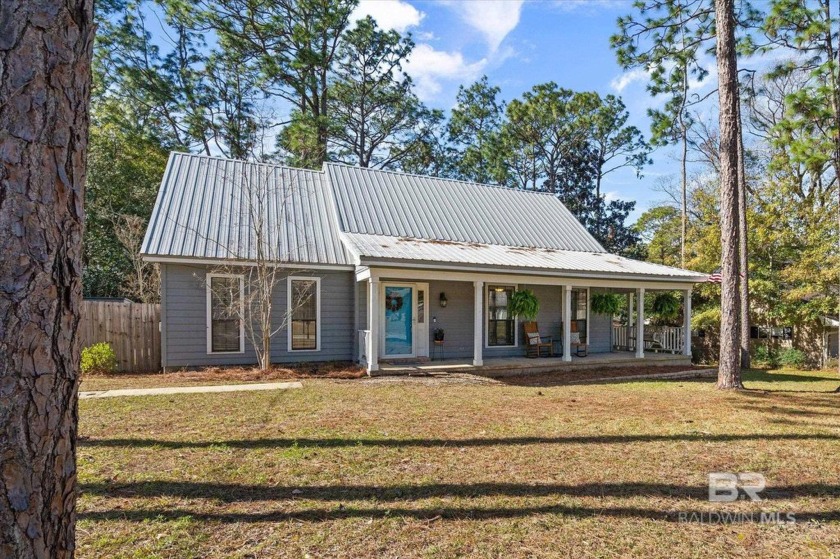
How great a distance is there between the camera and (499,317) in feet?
40.3

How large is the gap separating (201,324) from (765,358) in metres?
18.6

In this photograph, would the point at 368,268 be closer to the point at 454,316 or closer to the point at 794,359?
the point at 454,316

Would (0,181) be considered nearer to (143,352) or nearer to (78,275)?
(78,275)

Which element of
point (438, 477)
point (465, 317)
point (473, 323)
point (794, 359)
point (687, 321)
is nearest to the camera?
point (438, 477)

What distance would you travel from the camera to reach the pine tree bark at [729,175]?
796 centimetres

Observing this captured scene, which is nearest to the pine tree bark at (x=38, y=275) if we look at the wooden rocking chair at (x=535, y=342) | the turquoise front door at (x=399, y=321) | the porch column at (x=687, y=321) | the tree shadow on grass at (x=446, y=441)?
the tree shadow on grass at (x=446, y=441)

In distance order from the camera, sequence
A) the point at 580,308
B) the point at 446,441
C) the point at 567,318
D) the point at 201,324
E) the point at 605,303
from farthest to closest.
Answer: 1. the point at 580,308
2. the point at 605,303
3. the point at 567,318
4. the point at 201,324
5. the point at 446,441

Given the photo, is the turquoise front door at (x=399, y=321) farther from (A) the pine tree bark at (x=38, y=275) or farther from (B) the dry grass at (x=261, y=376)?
(A) the pine tree bark at (x=38, y=275)

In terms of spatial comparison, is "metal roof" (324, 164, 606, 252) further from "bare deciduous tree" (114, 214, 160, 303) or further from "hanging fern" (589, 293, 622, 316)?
"bare deciduous tree" (114, 214, 160, 303)

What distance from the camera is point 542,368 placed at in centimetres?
1104

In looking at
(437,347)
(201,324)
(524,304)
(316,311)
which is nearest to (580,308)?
(524,304)

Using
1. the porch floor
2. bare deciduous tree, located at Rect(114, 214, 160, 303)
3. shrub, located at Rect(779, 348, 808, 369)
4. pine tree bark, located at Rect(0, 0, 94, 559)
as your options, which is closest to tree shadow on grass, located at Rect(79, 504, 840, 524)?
pine tree bark, located at Rect(0, 0, 94, 559)

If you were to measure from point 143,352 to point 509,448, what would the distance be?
29.2 feet

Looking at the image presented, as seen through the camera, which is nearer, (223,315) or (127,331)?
(127,331)
